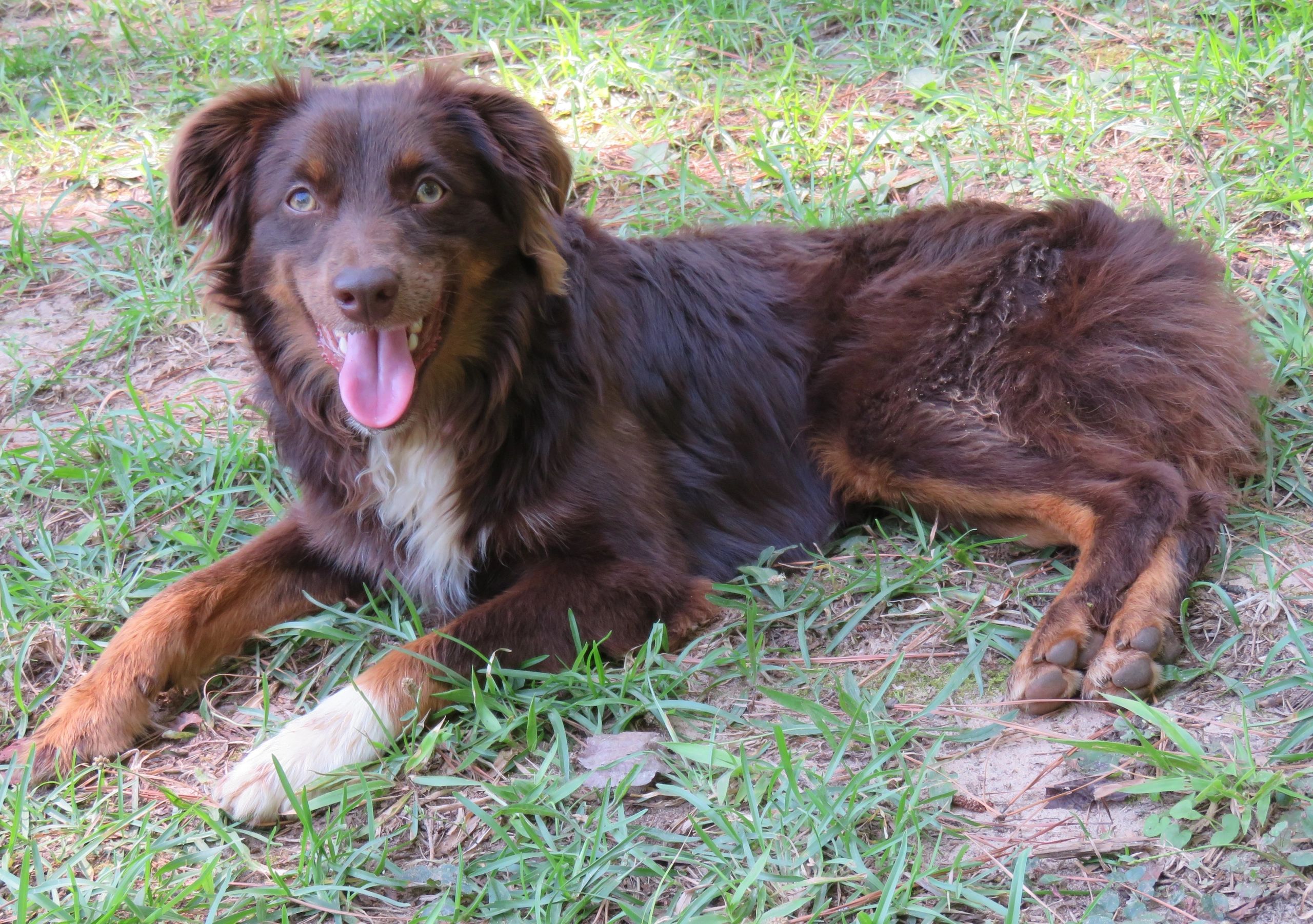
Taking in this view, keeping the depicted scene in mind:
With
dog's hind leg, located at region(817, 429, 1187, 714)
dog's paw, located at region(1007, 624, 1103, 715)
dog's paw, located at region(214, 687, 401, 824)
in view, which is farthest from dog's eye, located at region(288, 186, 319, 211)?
dog's paw, located at region(1007, 624, 1103, 715)

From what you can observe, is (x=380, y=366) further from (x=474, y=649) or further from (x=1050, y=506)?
(x=1050, y=506)

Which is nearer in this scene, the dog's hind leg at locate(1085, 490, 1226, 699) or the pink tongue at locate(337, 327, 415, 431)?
the dog's hind leg at locate(1085, 490, 1226, 699)

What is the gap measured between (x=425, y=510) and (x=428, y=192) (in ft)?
3.06

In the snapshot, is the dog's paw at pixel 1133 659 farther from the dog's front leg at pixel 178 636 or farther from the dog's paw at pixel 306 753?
the dog's front leg at pixel 178 636

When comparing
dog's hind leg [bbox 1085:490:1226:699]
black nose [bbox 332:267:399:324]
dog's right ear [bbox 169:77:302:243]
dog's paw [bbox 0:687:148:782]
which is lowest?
dog's paw [bbox 0:687:148:782]

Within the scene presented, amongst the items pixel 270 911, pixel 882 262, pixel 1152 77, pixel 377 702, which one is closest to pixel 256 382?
pixel 377 702

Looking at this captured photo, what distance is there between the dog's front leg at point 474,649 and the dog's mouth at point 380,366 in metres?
0.62

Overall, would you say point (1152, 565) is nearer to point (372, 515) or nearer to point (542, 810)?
point (542, 810)

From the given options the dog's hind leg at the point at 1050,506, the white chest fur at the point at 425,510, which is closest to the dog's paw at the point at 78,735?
the white chest fur at the point at 425,510

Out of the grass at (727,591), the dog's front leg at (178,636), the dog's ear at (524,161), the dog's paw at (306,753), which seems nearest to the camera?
the grass at (727,591)

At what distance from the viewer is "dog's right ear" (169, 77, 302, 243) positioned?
3.31m

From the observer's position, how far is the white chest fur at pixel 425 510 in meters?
3.37

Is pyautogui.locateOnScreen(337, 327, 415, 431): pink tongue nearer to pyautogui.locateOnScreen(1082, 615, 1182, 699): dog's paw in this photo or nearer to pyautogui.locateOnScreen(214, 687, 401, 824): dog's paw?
pyautogui.locateOnScreen(214, 687, 401, 824): dog's paw

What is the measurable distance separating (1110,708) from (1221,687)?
289 mm
